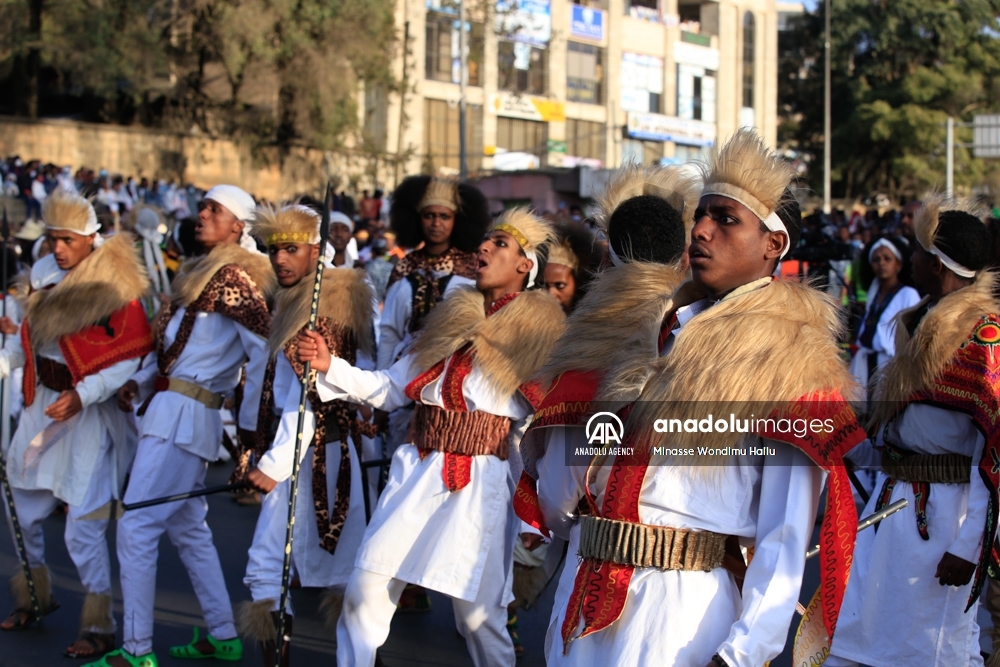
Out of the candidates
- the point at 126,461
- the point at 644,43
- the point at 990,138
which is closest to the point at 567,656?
the point at 126,461

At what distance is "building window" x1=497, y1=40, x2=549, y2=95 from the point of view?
44.6 m

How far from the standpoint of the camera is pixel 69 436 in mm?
6047

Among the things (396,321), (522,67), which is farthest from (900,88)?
(396,321)

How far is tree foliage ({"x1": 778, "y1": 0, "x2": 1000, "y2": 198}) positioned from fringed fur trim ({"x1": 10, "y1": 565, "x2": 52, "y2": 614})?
134 feet

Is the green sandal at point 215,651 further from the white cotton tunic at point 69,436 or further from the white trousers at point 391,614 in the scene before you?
the white trousers at point 391,614

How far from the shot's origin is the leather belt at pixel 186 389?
568 centimetres

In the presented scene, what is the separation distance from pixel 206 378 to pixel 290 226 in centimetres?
89

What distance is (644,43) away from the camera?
51094 mm

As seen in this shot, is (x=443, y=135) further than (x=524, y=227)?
Yes

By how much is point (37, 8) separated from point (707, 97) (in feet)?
110

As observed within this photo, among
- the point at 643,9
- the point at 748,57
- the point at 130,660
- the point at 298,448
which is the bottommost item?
the point at 130,660

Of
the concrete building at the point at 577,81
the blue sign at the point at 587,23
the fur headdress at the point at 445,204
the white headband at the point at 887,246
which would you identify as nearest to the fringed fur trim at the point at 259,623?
the fur headdress at the point at 445,204

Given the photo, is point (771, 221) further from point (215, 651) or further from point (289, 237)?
point (215, 651)

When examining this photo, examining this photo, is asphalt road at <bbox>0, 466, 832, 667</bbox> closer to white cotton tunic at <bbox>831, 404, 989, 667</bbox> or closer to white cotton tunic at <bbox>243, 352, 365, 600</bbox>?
white cotton tunic at <bbox>243, 352, 365, 600</bbox>
